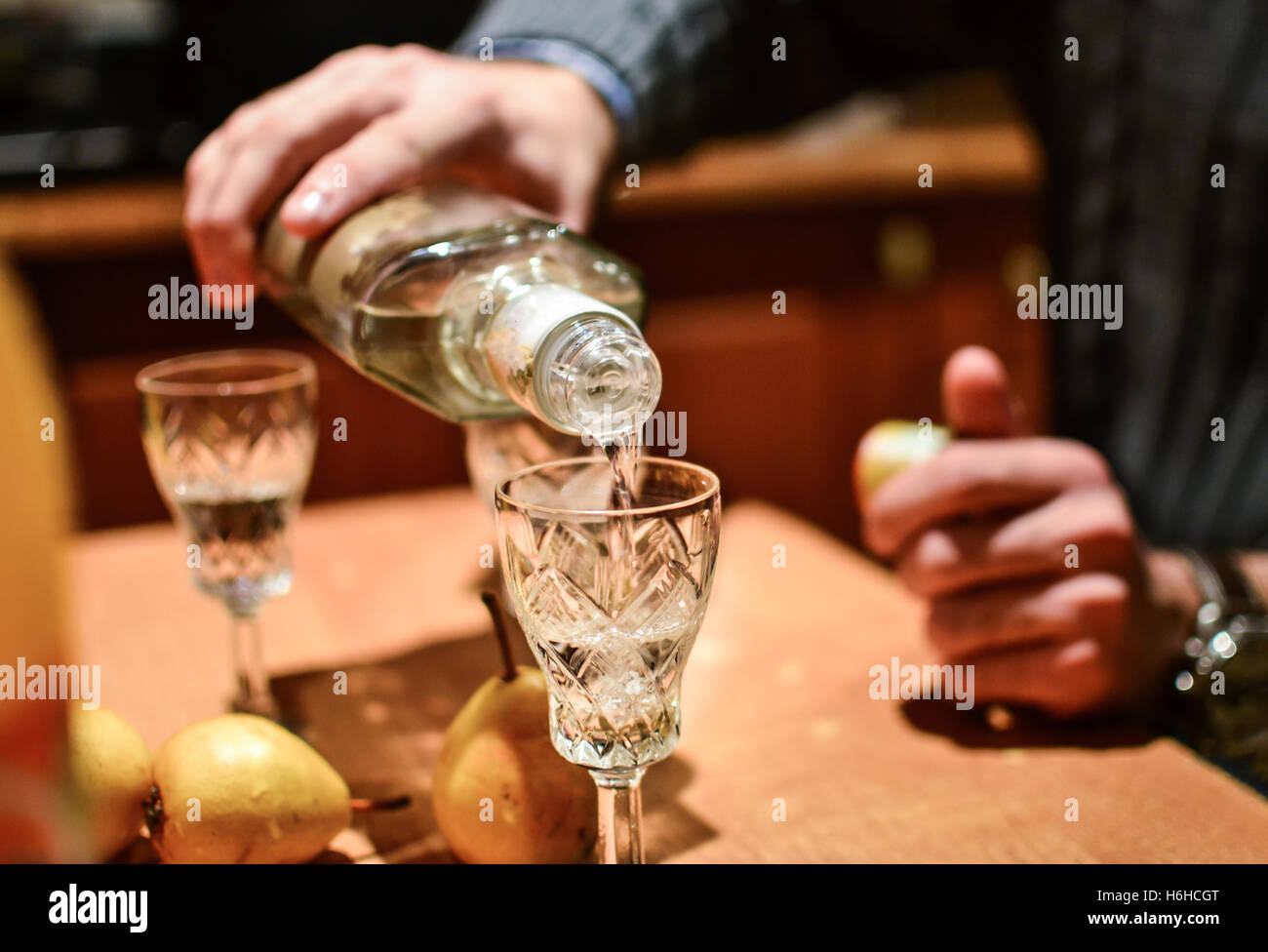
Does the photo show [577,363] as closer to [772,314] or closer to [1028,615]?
[1028,615]

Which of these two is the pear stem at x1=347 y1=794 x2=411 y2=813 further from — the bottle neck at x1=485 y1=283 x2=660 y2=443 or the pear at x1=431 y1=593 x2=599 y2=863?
the bottle neck at x1=485 y1=283 x2=660 y2=443

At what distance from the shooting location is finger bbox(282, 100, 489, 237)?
617 mm

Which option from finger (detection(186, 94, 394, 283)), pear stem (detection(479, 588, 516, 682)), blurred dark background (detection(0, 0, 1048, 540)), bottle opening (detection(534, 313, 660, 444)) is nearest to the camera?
bottle opening (detection(534, 313, 660, 444))

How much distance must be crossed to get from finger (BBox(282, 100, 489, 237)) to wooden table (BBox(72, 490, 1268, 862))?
265 millimetres

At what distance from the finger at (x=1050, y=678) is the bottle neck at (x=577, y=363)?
316 mm

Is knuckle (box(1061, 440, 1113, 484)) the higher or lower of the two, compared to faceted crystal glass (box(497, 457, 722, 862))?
higher

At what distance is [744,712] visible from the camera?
721mm

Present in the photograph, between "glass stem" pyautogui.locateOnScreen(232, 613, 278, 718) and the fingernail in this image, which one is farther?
"glass stem" pyautogui.locateOnScreen(232, 613, 278, 718)

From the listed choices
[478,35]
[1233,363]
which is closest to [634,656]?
[478,35]

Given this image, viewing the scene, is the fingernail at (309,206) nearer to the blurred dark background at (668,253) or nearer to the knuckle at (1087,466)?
the knuckle at (1087,466)

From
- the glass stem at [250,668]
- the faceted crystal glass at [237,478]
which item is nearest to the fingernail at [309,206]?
the faceted crystal glass at [237,478]

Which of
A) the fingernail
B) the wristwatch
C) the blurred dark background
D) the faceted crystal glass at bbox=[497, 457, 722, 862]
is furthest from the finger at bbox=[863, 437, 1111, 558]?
the blurred dark background

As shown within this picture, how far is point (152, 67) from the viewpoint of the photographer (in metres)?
1.88
